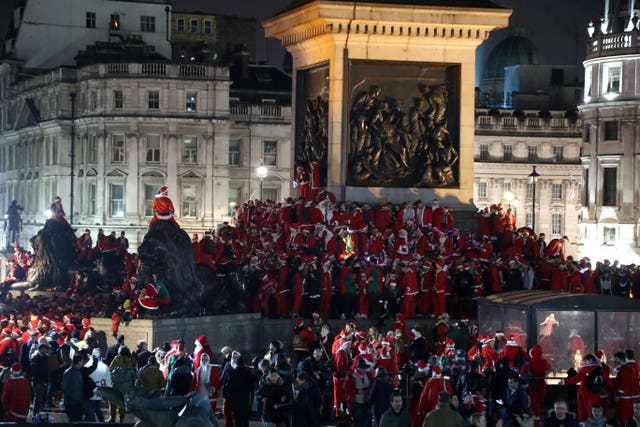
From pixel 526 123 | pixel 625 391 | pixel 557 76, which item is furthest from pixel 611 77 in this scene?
pixel 625 391

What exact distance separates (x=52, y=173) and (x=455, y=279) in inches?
2516

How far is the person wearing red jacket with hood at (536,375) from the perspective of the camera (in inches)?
1059

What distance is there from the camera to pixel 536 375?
2723cm

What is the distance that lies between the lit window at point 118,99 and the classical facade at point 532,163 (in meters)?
26.6

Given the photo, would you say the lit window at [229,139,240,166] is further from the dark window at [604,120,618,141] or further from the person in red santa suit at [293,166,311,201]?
the person in red santa suit at [293,166,311,201]

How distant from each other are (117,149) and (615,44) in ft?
90.7

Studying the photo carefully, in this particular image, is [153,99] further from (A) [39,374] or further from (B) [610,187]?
(A) [39,374]

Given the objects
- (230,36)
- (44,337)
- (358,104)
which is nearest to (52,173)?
(230,36)

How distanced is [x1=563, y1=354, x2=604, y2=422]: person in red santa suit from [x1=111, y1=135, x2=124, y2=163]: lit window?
66.4m

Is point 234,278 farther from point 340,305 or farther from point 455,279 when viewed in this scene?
point 455,279

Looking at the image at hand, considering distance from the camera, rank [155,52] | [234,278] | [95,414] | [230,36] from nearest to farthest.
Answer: [95,414], [234,278], [155,52], [230,36]

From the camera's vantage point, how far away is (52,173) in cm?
9588

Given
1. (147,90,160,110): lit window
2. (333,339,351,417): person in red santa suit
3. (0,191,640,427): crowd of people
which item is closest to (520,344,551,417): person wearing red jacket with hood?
(0,191,640,427): crowd of people

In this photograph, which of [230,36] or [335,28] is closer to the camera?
[335,28]
